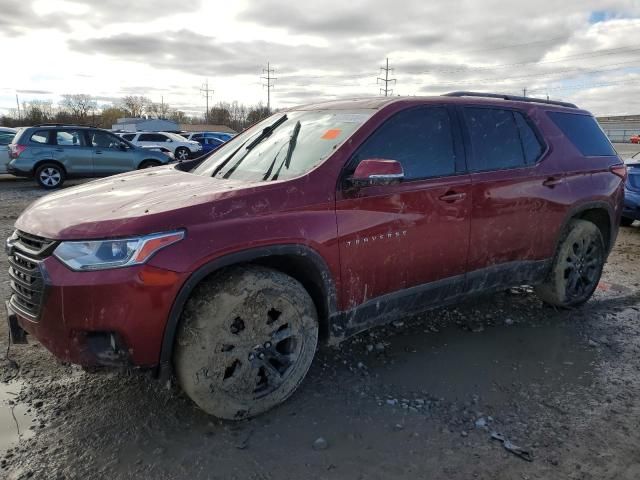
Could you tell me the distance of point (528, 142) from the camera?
166 inches

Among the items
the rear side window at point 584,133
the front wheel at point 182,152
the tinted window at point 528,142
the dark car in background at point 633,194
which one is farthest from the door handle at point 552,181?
the front wheel at point 182,152

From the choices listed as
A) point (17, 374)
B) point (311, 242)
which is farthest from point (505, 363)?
point (17, 374)

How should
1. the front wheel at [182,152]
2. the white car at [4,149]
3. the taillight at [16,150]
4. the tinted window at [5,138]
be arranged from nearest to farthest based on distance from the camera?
the taillight at [16,150] → the white car at [4,149] → the tinted window at [5,138] → the front wheel at [182,152]

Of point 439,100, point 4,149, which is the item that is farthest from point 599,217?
point 4,149

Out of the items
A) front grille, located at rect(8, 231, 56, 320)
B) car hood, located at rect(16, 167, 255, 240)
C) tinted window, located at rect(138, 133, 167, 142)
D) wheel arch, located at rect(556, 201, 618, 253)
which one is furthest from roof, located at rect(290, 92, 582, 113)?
tinted window, located at rect(138, 133, 167, 142)

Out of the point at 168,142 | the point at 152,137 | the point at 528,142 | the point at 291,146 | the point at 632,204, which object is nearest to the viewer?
the point at 291,146

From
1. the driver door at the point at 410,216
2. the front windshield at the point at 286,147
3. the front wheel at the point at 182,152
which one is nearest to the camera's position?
the driver door at the point at 410,216

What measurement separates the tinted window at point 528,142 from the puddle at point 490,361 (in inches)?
55.8

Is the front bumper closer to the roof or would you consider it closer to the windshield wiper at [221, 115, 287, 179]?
the windshield wiper at [221, 115, 287, 179]

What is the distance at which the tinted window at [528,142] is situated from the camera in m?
4.16

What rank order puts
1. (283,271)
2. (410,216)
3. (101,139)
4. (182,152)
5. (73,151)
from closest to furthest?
(283,271) → (410,216) → (73,151) → (101,139) → (182,152)

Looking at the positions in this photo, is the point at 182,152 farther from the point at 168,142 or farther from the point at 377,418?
the point at 377,418

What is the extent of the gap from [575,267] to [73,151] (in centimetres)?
1293

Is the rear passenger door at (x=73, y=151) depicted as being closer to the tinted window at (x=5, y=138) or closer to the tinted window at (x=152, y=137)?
the tinted window at (x=5, y=138)
